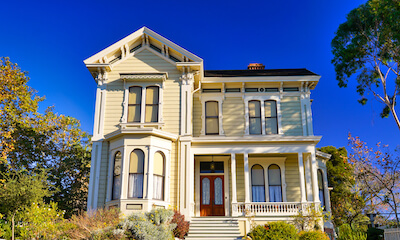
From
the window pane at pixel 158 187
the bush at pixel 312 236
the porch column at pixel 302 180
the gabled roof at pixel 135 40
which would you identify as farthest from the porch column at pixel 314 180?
the gabled roof at pixel 135 40

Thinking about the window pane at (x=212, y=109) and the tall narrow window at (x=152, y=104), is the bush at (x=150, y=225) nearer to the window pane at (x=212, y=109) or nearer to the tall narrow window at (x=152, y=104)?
the tall narrow window at (x=152, y=104)

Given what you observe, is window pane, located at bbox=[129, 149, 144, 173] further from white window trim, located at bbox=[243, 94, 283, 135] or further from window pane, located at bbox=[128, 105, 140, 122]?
white window trim, located at bbox=[243, 94, 283, 135]

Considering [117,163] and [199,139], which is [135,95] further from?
[199,139]

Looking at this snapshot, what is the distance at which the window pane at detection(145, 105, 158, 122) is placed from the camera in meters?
16.2

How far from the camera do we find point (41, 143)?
2080 centimetres

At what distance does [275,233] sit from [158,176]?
5.23 m

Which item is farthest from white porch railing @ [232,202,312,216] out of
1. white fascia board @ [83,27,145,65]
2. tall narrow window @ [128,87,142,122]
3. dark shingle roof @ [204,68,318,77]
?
white fascia board @ [83,27,145,65]

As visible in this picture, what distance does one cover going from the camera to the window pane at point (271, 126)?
17812 mm

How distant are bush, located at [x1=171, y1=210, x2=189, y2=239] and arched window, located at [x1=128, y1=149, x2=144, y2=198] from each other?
1.69 metres

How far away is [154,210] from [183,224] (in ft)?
4.32

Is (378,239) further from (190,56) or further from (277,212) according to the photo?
(190,56)

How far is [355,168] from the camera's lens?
68.3 ft

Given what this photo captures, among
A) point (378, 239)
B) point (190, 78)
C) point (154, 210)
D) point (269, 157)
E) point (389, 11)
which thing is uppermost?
point (389, 11)

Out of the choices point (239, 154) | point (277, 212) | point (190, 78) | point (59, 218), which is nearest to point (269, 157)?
point (239, 154)
